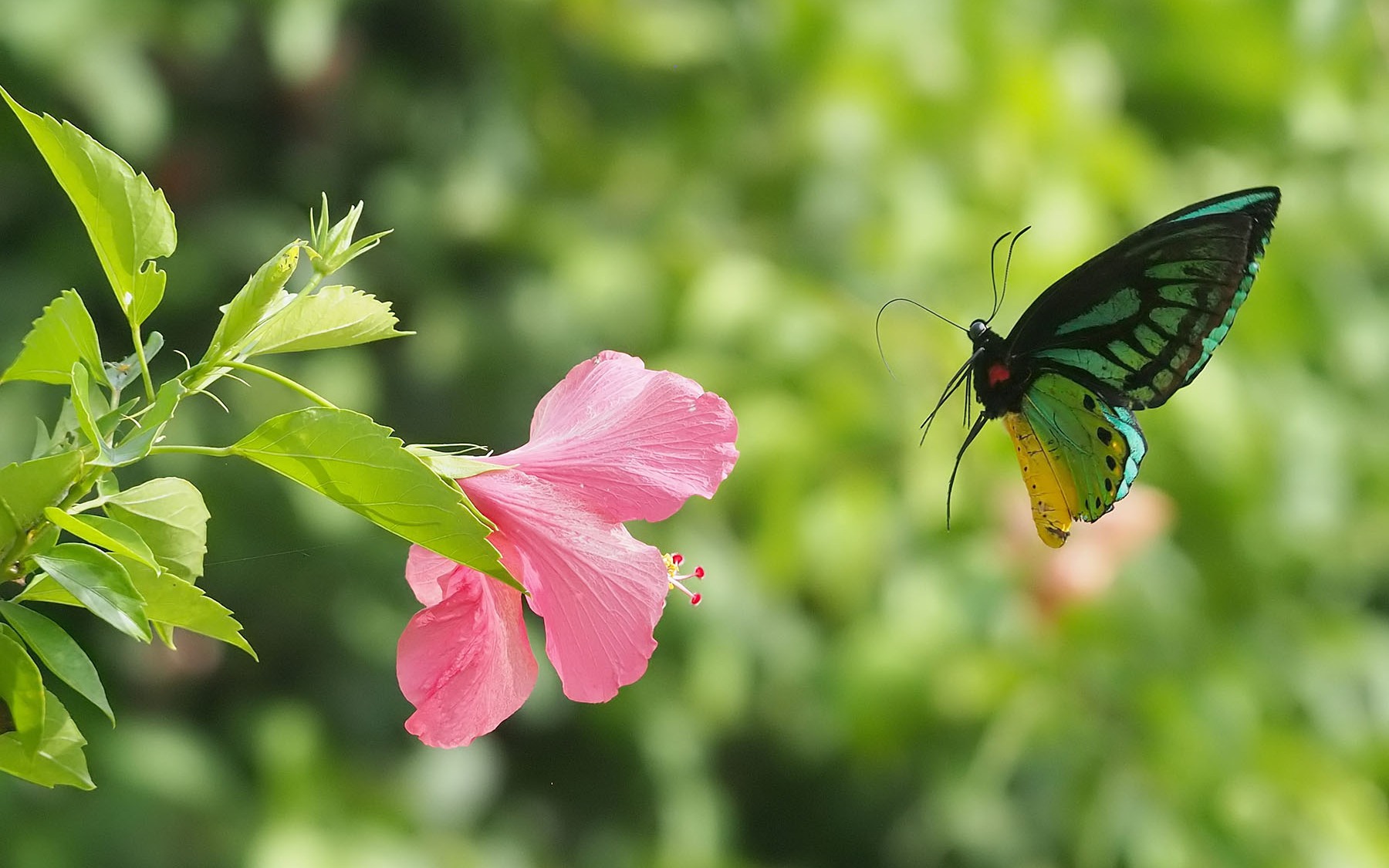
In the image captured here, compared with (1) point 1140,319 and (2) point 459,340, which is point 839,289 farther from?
(1) point 1140,319

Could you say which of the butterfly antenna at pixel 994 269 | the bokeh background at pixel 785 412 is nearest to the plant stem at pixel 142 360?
the butterfly antenna at pixel 994 269

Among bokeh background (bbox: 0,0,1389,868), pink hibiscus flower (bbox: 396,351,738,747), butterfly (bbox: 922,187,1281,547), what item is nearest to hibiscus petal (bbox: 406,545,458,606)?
pink hibiscus flower (bbox: 396,351,738,747)

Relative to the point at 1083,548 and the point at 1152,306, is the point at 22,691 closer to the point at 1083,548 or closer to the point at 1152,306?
the point at 1152,306

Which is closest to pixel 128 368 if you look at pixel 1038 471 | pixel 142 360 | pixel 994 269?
pixel 142 360

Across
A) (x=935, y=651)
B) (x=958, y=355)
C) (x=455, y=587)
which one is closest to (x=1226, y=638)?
(x=935, y=651)

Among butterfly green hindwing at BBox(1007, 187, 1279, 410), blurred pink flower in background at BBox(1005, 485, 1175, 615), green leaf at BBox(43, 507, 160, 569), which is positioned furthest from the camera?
blurred pink flower in background at BBox(1005, 485, 1175, 615)

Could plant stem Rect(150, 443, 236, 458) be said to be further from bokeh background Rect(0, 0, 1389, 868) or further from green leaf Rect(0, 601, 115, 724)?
bokeh background Rect(0, 0, 1389, 868)

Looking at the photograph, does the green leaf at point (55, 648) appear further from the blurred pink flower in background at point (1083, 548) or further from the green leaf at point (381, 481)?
the blurred pink flower in background at point (1083, 548)

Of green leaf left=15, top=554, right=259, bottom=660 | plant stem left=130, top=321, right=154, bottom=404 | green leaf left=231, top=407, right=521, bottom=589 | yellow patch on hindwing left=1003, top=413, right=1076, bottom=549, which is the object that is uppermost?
yellow patch on hindwing left=1003, top=413, right=1076, bottom=549
